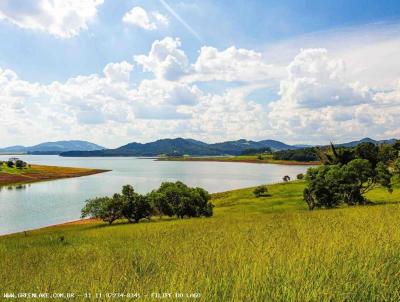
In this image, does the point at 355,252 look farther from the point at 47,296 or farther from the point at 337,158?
the point at 337,158

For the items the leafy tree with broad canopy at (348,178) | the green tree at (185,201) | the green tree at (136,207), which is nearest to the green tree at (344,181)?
the leafy tree with broad canopy at (348,178)

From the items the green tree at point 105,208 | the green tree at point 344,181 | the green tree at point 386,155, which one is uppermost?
the green tree at point 386,155

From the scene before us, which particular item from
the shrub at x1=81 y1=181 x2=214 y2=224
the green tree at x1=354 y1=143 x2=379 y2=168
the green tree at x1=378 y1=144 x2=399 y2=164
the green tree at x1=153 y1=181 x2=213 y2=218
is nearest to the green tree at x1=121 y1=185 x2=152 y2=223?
the shrub at x1=81 y1=181 x2=214 y2=224

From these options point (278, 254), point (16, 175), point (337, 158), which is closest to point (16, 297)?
point (278, 254)

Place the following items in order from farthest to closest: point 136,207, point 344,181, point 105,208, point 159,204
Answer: point 136,207, point 105,208, point 159,204, point 344,181

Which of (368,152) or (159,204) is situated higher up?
(368,152)

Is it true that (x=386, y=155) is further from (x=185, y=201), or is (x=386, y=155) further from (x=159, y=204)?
(x=159, y=204)

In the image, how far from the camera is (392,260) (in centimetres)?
569

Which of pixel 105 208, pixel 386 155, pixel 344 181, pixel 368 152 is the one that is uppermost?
pixel 368 152

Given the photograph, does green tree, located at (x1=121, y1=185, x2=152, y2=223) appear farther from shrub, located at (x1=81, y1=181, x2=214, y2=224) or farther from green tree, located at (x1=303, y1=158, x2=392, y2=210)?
green tree, located at (x1=303, y1=158, x2=392, y2=210)

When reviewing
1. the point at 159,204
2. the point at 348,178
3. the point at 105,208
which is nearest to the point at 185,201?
the point at 159,204

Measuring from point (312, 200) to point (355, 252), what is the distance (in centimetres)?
6022

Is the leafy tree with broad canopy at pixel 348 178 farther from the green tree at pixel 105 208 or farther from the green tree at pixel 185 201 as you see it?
the green tree at pixel 105 208

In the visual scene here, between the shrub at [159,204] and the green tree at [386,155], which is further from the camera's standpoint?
the green tree at [386,155]
